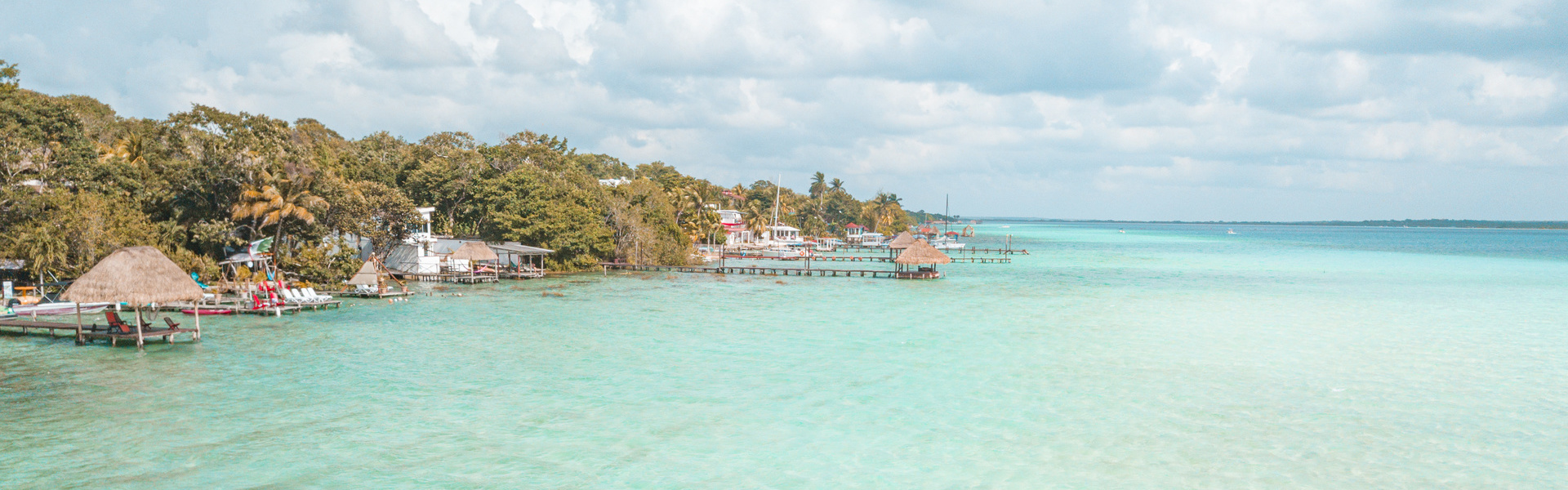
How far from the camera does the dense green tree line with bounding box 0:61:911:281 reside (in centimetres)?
2250

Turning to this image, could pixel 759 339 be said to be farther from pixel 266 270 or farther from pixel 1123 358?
pixel 266 270

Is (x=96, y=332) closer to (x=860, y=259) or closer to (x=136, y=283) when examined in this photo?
(x=136, y=283)

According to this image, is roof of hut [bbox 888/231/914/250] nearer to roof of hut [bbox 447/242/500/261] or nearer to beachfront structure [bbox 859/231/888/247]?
beachfront structure [bbox 859/231/888/247]

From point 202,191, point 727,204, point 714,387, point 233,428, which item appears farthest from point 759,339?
point 727,204

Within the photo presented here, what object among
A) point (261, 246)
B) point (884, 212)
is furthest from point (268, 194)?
point (884, 212)

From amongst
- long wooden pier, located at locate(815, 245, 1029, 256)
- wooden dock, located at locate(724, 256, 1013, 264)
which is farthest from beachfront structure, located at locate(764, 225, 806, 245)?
wooden dock, located at locate(724, 256, 1013, 264)

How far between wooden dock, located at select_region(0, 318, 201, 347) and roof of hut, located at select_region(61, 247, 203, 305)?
3.77 ft

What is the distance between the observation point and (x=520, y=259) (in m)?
39.2

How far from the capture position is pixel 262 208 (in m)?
26.1

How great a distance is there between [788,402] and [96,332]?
1455 centimetres

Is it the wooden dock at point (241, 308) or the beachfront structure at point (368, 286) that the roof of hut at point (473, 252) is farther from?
the wooden dock at point (241, 308)

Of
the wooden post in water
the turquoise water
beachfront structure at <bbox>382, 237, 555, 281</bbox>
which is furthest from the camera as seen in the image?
beachfront structure at <bbox>382, 237, 555, 281</bbox>

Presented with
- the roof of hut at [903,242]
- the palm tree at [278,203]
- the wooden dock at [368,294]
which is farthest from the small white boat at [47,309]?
the roof of hut at [903,242]

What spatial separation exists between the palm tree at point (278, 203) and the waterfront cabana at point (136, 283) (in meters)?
9.73
